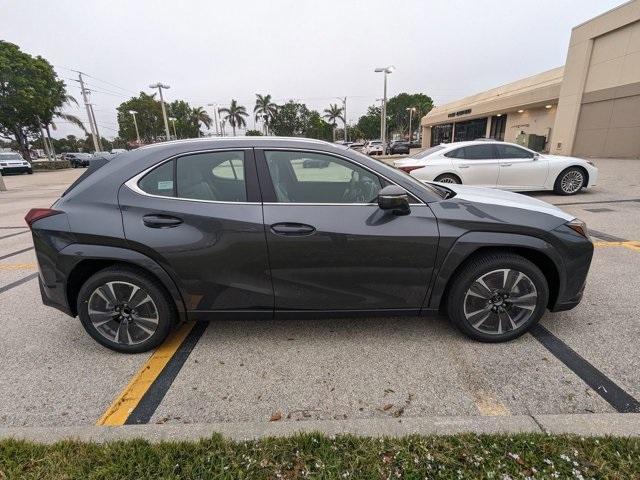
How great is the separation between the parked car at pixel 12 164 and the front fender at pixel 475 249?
109ft

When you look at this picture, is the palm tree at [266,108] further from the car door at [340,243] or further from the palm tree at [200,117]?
the car door at [340,243]

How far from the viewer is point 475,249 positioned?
262 centimetres

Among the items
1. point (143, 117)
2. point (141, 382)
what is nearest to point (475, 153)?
point (141, 382)

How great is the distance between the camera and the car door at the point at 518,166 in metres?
8.27

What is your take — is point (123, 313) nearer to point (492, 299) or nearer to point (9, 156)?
point (492, 299)

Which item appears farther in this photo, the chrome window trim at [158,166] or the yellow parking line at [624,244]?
the yellow parking line at [624,244]

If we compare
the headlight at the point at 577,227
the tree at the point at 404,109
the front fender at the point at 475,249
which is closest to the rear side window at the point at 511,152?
the headlight at the point at 577,227

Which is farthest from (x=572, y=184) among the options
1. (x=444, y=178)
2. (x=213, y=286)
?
(x=213, y=286)

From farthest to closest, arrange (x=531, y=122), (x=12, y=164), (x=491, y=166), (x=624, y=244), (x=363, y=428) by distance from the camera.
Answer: (x=531, y=122) < (x=12, y=164) < (x=491, y=166) < (x=624, y=244) < (x=363, y=428)

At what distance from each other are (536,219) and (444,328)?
3.84ft

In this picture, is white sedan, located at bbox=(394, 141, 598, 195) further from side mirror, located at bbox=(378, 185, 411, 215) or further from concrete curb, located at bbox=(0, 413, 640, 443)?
concrete curb, located at bbox=(0, 413, 640, 443)

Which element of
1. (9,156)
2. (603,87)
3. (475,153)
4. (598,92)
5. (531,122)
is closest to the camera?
(475,153)

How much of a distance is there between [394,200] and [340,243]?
484 millimetres

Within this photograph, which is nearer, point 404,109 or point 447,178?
point 447,178
